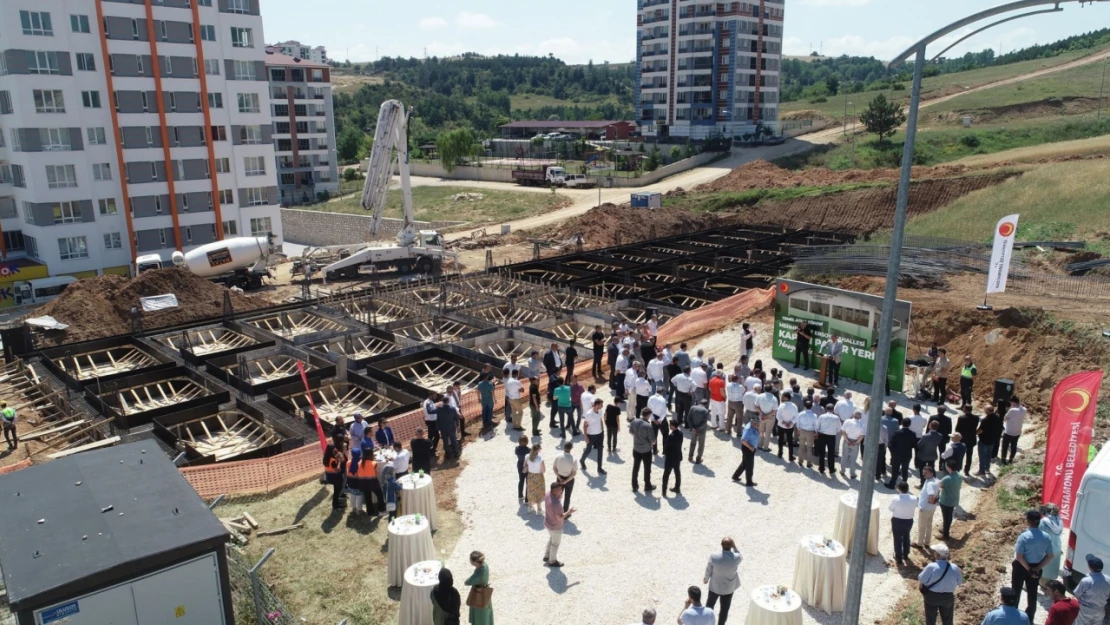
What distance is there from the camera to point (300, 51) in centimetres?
10994

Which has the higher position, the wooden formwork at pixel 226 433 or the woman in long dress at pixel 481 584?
the woman in long dress at pixel 481 584

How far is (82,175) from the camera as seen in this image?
44406 mm

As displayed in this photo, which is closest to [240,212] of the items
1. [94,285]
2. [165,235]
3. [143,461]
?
[165,235]

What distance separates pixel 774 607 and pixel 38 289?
1694 inches

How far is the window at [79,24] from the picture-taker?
42.7 m

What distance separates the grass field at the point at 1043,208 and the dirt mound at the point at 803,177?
930 cm

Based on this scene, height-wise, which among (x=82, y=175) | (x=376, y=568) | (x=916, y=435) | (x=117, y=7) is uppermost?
(x=117, y=7)

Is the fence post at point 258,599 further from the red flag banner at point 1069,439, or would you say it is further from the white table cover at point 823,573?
the red flag banner at point 1069,439

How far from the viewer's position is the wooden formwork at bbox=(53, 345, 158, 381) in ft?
86.2

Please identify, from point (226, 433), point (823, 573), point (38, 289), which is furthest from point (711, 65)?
point (823, 573)

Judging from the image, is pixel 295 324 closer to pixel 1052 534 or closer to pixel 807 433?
pixel 807 433

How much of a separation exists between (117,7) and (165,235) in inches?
528

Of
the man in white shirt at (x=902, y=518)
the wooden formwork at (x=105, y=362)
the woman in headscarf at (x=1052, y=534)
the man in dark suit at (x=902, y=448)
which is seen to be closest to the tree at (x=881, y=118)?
the man in dark suit at (x=902, y=448)

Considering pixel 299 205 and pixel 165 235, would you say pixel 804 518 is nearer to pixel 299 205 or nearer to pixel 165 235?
pixel 165 235
